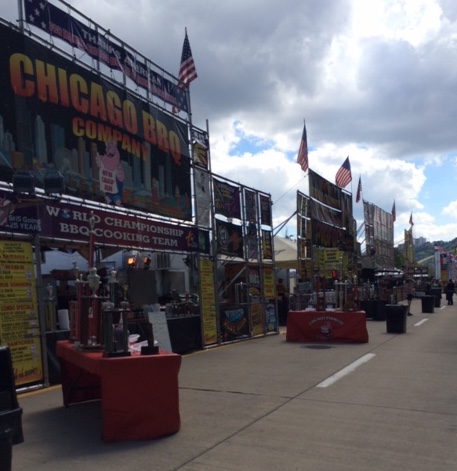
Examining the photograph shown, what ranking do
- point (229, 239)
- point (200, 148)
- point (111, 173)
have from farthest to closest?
point (229, 239) < point (200, 148) < point (111, 173)

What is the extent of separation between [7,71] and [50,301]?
4077 mm

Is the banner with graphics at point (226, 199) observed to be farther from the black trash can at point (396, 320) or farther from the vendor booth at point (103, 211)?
the black trash can at point (396, 320)

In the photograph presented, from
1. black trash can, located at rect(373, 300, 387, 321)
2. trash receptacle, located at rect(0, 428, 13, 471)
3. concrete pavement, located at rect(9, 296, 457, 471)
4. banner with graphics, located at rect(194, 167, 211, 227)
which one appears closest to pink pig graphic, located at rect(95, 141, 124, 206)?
banner with graphics, located at rect(194, 167, 211, 227)

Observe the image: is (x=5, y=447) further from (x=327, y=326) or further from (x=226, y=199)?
(x=226, y=199)

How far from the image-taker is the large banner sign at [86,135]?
33.4 feet

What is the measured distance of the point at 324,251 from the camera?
24797 millimetres

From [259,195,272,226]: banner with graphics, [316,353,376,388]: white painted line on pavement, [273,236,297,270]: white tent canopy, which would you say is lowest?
Answer: [316,353,376,388]: white painted line on pavement

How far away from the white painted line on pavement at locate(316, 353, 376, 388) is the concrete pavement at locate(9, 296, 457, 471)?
0.07 meters

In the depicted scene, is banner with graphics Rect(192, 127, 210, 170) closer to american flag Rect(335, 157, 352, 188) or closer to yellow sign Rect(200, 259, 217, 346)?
yellow sign Rect(200, 259, 217, 346)

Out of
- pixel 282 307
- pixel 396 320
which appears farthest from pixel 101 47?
pixel 282 307

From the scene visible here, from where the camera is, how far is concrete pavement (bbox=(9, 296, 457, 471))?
5.80 meters

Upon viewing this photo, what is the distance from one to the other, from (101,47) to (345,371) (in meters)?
8.33

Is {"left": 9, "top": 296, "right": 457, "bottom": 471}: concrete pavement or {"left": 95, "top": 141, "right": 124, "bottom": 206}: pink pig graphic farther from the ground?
{"left": 95, "top": 141, "right": 124, "bottom": 206}: pink pig graphic

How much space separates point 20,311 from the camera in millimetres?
9602
